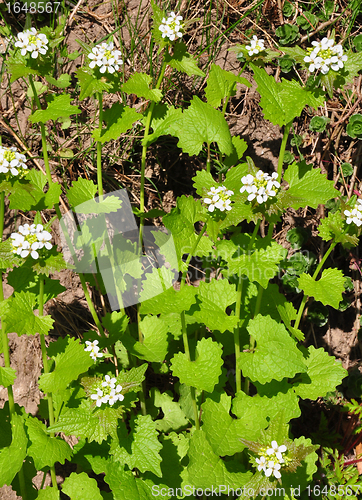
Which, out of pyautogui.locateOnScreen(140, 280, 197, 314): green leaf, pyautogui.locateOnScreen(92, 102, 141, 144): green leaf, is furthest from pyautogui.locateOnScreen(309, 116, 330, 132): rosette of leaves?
pyautogui.locateOnScreen(140, 280, 197, 314): green leaf

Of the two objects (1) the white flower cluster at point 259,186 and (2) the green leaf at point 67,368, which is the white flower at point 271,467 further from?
(1) the white flower cluster at point 259,186

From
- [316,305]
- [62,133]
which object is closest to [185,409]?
[316,305]

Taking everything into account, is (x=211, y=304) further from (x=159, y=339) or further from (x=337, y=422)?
(x=337, y=422)

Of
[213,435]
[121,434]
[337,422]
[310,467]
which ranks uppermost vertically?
[121,434]

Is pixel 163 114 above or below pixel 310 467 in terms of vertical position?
above

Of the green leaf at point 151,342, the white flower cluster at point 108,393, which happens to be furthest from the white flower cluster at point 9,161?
the green leaf at point 151,342

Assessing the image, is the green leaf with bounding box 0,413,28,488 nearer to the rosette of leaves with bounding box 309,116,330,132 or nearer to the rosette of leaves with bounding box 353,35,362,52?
the rosette of leaves with bounding box 309,116,330,132

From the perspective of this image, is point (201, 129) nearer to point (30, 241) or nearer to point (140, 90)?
point (140, 90)
